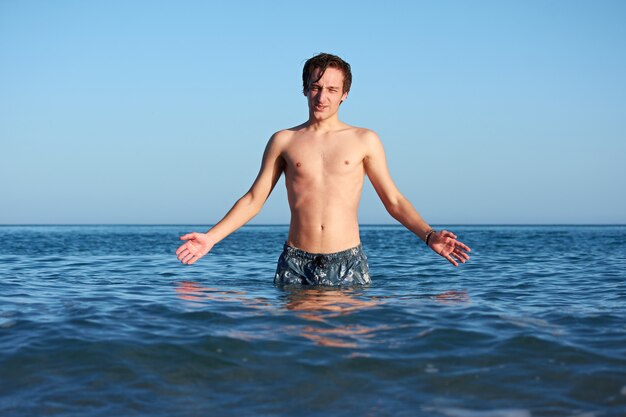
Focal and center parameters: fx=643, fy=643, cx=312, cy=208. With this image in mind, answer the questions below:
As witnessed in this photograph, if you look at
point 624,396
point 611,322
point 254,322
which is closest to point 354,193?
point 254,322

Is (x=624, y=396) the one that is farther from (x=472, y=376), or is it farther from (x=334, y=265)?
(x=334, y=265)

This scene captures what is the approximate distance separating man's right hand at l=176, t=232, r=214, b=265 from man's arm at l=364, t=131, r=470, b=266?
1620 mm

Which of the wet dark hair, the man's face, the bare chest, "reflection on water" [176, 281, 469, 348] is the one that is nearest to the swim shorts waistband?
"reflection on water" [176, 281, 469, 348]

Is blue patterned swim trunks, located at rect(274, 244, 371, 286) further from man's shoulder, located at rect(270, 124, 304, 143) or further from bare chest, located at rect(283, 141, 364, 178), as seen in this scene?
man's shoulder, located at rect(270, 124, 304, 143)

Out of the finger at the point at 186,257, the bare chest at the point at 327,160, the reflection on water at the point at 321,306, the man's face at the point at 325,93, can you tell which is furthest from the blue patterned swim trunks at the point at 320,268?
the man's face at the point at 325,93

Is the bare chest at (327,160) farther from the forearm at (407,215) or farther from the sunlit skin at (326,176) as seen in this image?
the forearm at (407,215)

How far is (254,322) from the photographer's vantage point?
14.3 feet

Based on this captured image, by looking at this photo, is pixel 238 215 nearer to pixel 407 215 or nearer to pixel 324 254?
pixel 324 254

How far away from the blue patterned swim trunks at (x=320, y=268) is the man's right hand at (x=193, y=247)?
769mm

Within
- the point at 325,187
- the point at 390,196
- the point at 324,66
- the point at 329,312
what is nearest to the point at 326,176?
the point at 325,187

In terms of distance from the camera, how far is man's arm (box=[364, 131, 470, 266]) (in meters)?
5.67

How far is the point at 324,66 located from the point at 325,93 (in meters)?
0.24

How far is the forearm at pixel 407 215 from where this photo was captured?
577 centimetres

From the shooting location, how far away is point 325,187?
577 centimetres
